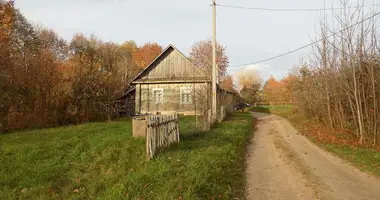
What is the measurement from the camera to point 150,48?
184 feet

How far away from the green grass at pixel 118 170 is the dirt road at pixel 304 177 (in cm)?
48

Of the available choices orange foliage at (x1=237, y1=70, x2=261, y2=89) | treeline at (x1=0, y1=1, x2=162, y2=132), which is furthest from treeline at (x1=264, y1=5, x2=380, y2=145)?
orange foliage at (x1=237, y1=70, x2=261, y2=89)

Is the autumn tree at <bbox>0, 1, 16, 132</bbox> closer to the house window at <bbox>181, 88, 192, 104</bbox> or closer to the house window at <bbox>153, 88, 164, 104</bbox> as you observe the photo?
the house window at <bbox>153, 88, 164, 104</bbox>

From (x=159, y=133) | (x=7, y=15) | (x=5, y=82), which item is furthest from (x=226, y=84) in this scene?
(x=159, y=133)

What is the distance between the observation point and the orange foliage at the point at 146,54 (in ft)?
173

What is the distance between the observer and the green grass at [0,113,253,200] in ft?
19.0

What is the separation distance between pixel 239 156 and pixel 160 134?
2.90m

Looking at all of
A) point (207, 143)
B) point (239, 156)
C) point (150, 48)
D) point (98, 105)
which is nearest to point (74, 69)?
point (98, 105)

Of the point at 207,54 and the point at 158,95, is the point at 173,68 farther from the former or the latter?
the point at 207,54

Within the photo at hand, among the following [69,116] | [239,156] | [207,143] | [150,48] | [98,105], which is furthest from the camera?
[150,48]

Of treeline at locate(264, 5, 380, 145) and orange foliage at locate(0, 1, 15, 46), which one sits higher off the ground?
orange foliage at locate(0, 1, 15, 46)

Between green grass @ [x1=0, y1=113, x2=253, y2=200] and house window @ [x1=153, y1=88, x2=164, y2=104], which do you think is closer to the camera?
green grass @ [x1=0, y1=113, x2=253, y2=200]

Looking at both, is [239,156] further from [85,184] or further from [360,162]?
[85,184]

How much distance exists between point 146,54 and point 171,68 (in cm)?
3112
